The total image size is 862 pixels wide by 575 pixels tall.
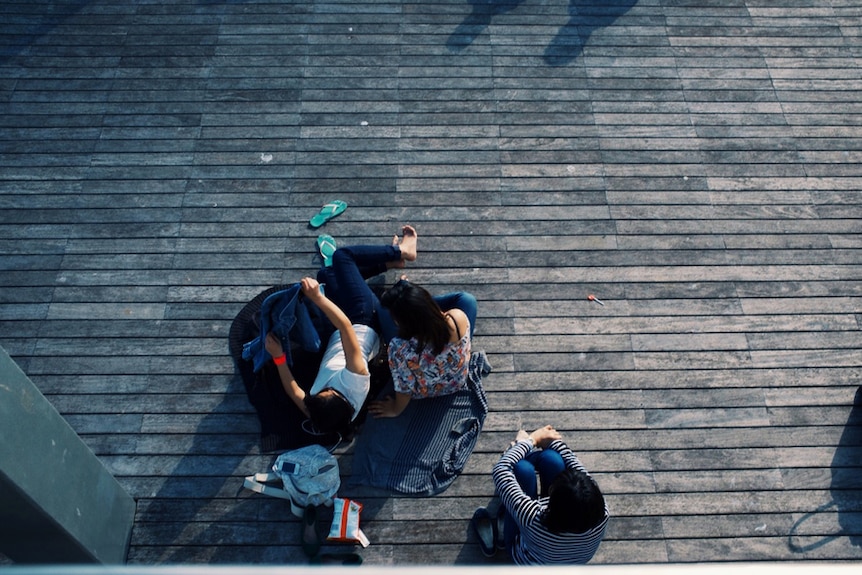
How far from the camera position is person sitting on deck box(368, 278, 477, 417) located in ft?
11.7

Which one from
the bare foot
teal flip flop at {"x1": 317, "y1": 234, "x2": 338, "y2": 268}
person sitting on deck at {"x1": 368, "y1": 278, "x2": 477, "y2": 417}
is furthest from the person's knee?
teal flip flop at {"x1": 317, "y1": 234, "x2": 338, "y2": 268}

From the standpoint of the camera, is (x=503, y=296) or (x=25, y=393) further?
(x=503, y=296)

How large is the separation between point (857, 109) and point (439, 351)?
13.9 ft

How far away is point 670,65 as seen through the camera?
19.4 feet

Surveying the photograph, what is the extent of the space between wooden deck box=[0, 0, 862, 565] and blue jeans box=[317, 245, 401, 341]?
1.22 ft

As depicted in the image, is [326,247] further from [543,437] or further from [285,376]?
[543,437]

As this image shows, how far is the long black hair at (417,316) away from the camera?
3.52 metres

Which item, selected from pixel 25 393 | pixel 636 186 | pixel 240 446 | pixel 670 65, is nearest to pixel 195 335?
pixel 240 446

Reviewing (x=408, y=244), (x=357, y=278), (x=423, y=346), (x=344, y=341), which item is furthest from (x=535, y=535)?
(x=408, y=244)

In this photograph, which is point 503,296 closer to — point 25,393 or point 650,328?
point 650,328

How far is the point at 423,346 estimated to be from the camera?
12.0 feet

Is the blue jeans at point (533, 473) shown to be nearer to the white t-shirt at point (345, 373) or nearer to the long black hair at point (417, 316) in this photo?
the long black hair at point (417, 316)

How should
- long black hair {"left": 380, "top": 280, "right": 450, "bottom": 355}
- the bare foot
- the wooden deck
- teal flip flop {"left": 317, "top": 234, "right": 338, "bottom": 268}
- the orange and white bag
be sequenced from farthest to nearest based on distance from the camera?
1. teal flip flop {"left": 317, "top": 234, "right": 338, "bottom": 268}
2. the bare foot
3. the wooden deck
4. the orange and white bag
5. long black hair {"left": 380, "top": 280, "right": 450, "bottom": 355}

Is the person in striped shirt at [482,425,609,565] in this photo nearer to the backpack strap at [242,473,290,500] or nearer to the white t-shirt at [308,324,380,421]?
the white t-shirt at [308,324,380,421]
